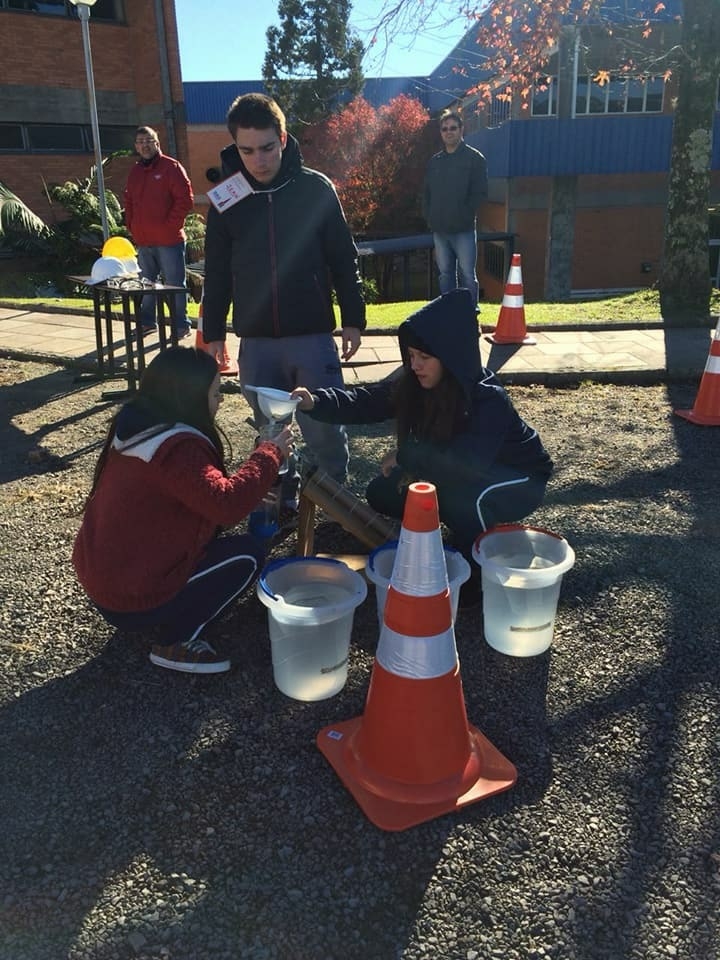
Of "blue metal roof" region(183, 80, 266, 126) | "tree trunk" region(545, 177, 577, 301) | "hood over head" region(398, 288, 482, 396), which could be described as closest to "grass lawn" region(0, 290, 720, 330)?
"hood over head" region(398, 288, 482, 396)

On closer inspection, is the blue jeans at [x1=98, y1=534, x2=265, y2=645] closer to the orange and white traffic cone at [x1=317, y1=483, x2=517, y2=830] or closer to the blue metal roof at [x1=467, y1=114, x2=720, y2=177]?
the orange and white traffic cone at [x1=317, y1=483, x2=517, y2=830]

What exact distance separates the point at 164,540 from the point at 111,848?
0.99 meters

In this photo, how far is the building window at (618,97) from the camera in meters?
19.9

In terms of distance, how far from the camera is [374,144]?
25.5 m

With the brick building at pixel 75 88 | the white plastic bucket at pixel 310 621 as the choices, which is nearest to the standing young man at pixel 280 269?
the white plastic bucket at pixel 310 621

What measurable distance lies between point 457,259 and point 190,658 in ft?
19.9

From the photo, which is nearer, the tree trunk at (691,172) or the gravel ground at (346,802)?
the gravel ground at (346,802)

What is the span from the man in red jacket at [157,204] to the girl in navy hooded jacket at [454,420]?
4.47 meters

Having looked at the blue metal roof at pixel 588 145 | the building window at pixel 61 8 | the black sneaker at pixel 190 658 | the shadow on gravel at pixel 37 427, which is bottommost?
the black sneaker at pixel 190 658

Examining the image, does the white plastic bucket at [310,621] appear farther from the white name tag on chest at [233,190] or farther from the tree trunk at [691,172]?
the tree trunk at [691,172]

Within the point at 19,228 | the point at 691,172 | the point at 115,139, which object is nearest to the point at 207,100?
the point at 115,139

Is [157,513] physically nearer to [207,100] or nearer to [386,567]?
[386,567]

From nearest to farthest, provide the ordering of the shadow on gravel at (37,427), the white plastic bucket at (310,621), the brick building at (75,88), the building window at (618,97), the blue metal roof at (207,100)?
the white plastic bucket at (310,621), the shadow on gravel at (37,427), the brick building at (75,88), the building window at (618,97), the blue metal roof at (207,100)

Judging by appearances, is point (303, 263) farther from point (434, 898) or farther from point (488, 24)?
point (488, 24)
